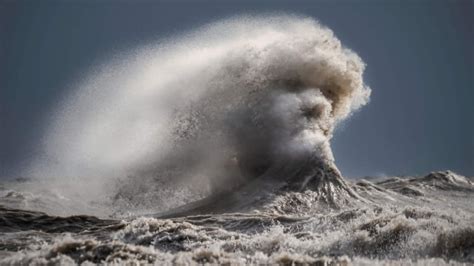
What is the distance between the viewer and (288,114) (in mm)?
23031

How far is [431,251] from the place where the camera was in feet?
34.1

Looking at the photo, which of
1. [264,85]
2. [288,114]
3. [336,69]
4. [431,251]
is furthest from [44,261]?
[336,69]

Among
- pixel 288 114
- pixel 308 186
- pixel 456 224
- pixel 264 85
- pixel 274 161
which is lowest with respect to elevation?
pixel 456 224

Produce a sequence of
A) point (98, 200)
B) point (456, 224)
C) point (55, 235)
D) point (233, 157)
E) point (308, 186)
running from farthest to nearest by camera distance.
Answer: point (98, 200)
point (233, 157)
point (308, 186)
point (55, 235)
point (456, 224)

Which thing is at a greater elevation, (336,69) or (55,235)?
(336,69)

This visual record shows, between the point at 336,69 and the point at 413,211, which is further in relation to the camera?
the point at 336,69

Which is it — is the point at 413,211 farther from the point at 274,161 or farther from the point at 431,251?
the point at 274,161

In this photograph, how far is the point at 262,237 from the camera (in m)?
12.4

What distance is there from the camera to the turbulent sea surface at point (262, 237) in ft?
34.0

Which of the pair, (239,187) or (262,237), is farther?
(239,187)

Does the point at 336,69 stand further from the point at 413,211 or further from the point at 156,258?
the point at 156,258

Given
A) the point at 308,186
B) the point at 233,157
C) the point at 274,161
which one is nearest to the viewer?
the point at 308,186

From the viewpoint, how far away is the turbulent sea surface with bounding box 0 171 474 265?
1037 cm

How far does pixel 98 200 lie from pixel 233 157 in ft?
25.2
